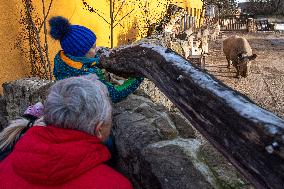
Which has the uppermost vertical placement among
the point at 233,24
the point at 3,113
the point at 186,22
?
the point at 233,24

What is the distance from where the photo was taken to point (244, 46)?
54.9ft

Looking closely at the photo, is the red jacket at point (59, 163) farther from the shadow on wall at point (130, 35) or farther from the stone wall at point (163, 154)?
the shadow on wall at point (130, 35)

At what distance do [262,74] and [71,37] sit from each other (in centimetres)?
1354

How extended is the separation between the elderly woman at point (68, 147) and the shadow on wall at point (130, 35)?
9331 millimetres

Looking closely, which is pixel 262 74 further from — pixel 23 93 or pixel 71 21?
pixel 23 93

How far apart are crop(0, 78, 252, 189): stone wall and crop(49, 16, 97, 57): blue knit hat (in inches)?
21.3

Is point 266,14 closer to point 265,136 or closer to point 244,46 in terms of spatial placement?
point 244,46

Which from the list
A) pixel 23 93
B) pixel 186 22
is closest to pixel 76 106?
pixel 23 93

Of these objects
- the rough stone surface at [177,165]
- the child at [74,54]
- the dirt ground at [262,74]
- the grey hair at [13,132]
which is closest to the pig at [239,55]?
the dirt ground at [262,74]

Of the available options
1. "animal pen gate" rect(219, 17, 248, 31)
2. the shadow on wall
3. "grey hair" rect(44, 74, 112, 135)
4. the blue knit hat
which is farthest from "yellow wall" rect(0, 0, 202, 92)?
"animal pen gate" rect(219, 17, 248, 31)

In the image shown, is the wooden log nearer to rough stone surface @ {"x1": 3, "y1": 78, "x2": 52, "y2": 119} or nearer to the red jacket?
the red jacket

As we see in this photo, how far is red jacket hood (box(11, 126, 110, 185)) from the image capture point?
1.49 m

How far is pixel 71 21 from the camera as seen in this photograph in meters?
8.09

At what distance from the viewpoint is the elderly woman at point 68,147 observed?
1.50 metres
